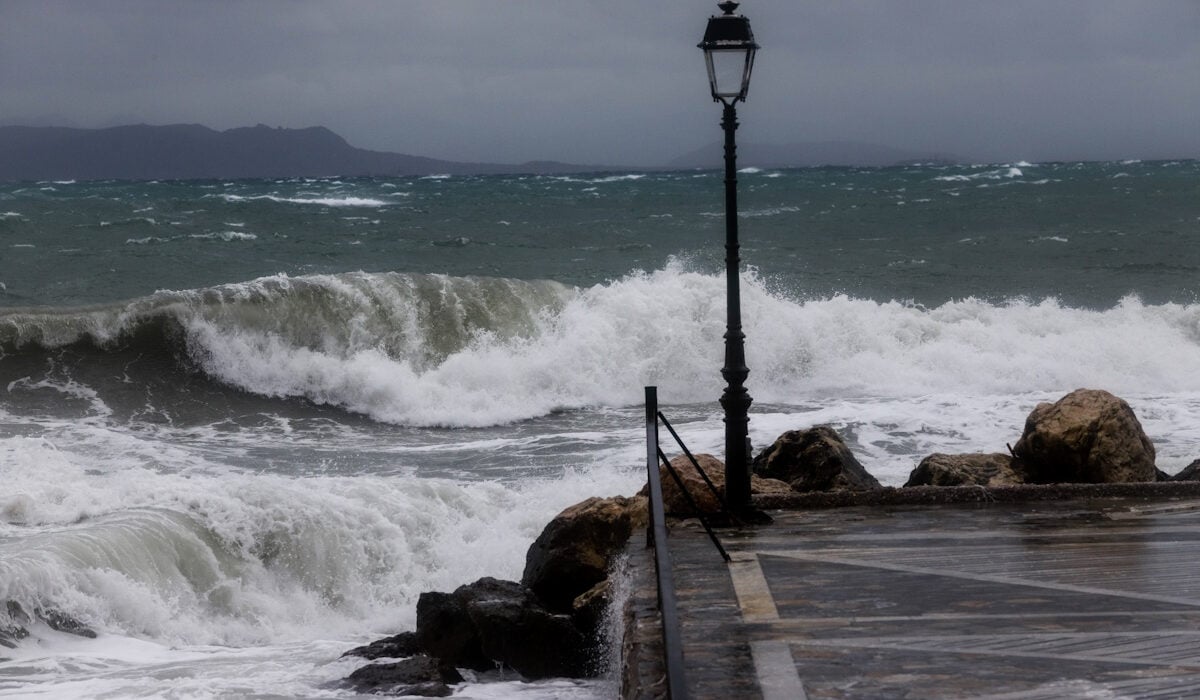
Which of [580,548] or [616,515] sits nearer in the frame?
[580,548]

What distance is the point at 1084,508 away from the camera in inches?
348

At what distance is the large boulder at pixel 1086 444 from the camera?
33.7ft

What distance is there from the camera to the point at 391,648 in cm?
925

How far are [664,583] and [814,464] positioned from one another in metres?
6.35

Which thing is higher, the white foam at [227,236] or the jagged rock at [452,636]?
the white foam at [227,236]

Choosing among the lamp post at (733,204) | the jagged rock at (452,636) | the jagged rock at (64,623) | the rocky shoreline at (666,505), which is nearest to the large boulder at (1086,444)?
the rocky shoreline at (666,505)

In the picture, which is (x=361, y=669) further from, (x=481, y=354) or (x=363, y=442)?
(x=481, y=354)

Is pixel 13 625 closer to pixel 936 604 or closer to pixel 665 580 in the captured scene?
pixel 665 580

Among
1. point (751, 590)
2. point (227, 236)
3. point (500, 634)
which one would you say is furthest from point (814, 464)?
point (227, 236)

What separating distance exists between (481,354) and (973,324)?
373 inches

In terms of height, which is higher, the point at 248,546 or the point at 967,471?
the point at 967,471

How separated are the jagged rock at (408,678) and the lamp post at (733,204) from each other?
2.15 meters

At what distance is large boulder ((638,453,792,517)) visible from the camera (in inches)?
358

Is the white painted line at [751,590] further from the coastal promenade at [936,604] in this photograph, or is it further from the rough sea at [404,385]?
the rough sea at [404,385]
